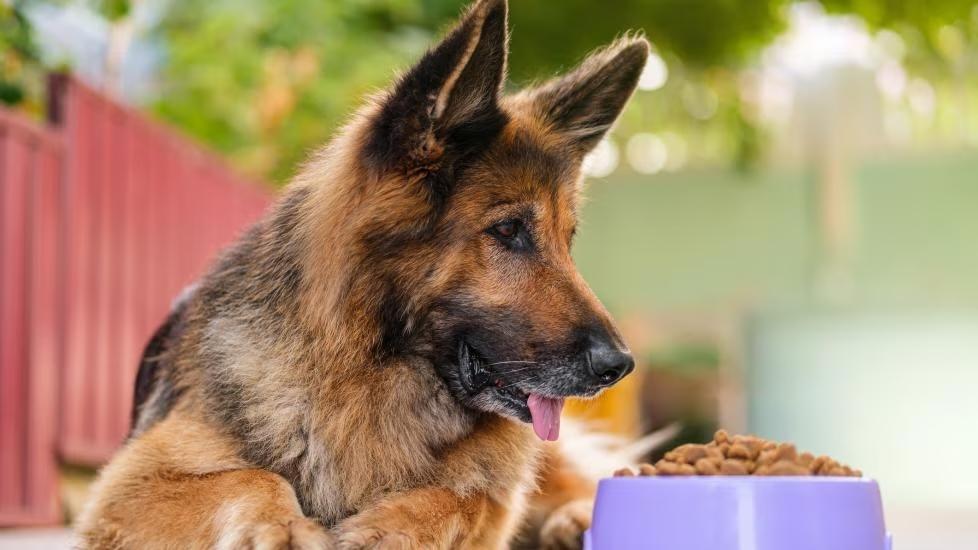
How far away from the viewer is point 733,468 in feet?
8.54

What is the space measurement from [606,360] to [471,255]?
1.35 feet

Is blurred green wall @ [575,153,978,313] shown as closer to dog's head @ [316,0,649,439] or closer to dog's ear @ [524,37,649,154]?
dog's ear @ [524,37,649,154]

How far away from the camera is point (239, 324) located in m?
2.97

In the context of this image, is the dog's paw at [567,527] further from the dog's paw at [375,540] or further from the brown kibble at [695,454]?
the dog's paw at [375,540]

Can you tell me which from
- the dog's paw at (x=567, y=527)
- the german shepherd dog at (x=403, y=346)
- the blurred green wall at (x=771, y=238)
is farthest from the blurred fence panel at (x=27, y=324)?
the blurred green wall at (x=771, y=238)

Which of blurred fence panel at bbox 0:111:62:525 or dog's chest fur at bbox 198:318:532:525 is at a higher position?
dog's chest fur at bbox 198:318:532:525

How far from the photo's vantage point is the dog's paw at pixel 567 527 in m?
3.59

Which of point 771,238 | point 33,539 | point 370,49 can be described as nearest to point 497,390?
point 33,539

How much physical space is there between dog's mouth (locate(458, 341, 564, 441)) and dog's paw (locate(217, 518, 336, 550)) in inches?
21.5

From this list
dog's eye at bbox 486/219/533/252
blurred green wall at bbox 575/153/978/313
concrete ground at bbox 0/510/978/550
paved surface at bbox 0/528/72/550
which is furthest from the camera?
blurred green wall at bbox 575/153/978/313

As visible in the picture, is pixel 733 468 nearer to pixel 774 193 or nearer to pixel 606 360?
pixel 606 360

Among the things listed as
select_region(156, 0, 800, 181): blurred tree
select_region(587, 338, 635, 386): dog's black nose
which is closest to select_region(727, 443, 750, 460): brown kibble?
select_region(587, 338, 635, 386): dog's black nose

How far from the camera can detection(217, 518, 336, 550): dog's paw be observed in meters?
2.47

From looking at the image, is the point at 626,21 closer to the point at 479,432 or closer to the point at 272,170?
the point at 272,170
